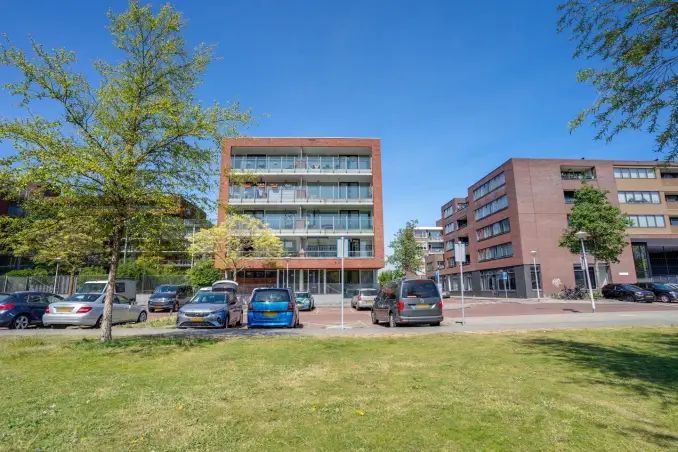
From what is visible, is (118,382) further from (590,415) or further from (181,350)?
(590,415)

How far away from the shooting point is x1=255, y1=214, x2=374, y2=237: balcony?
35.8 meters

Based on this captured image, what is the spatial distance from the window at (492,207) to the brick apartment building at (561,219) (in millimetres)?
133

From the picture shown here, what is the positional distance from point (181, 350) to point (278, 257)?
25.3 m

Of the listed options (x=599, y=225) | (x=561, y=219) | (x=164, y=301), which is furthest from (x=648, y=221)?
(x=164, y=301)

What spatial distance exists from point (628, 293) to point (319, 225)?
26.7m

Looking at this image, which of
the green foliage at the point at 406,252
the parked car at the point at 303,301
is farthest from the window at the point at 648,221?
the parked car at the point at 303,301

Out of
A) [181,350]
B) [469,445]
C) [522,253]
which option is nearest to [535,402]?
[469,445]

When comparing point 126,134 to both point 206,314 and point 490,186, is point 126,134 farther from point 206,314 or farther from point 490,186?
point 490,186

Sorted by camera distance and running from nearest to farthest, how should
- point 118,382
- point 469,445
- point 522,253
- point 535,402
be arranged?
point 469,445
point 535,402
point 118,382
point 522,253

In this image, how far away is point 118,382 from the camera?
5391 mm

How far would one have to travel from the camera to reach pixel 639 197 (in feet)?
152

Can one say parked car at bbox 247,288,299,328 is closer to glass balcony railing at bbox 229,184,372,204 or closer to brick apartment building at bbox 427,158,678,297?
glass balcony railing at bbox 229,184,372,204

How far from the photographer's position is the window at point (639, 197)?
4597 cm

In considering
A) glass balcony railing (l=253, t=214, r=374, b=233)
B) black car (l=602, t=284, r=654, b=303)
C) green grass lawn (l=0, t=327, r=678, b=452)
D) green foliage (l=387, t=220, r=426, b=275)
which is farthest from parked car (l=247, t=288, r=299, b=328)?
green foliage (l=387, t=220, r=426, b=275)
